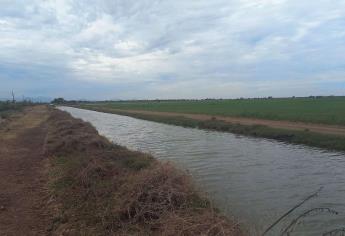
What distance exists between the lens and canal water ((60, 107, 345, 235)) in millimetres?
9922

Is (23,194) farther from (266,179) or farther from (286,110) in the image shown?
(286,110)

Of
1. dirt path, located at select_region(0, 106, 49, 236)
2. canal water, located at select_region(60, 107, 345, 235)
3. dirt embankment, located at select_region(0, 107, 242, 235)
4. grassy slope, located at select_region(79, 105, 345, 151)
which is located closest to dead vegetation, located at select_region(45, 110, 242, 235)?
dirt embankment, located at select_region(0, 107, 242, 235)

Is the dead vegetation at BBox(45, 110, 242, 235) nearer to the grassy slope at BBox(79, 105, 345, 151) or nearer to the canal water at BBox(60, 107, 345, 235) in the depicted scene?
the canal water at BBox(60, 107, 345, 235)

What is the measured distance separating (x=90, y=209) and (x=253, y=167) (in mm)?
9188

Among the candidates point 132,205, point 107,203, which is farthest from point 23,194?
point 132,205

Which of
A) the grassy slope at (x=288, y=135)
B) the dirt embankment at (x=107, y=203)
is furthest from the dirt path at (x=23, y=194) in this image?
the grassy slope at (x=288, y=135)

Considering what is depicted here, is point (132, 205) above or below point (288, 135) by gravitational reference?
above

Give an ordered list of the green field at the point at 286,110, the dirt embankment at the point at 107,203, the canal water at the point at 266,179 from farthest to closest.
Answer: the green field at the point at 286,110 < the canal water at the point at 266,179 < the dirt embankment at the point at 107,203

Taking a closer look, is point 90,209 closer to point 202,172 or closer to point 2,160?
point 202,172

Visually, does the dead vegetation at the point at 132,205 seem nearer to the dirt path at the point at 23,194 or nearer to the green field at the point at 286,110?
the dirt path at the point at 23,194

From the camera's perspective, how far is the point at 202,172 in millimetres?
15805

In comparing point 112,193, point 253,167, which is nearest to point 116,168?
point 112,193

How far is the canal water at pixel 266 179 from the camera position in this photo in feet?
32.6

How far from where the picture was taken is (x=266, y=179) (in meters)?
14.4
